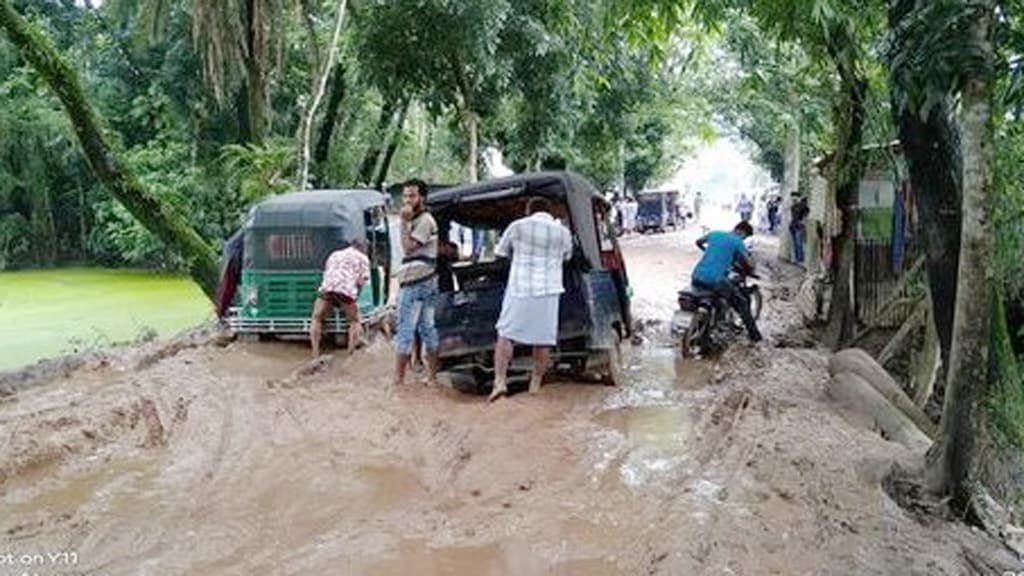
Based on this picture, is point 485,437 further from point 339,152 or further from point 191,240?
point 339,152

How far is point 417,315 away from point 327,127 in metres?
16.6

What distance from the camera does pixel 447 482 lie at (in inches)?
233

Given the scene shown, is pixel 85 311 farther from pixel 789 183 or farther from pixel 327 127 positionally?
pixel 789 183

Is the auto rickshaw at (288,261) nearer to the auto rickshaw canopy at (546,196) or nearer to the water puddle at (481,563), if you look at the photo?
the auto rickshaw canopy at (546,196)

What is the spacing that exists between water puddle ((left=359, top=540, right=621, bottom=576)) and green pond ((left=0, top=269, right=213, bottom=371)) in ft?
35.0

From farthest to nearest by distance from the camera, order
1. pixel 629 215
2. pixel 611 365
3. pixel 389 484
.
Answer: pixel 629 215 < pixel 611 365 < pixel 389 484

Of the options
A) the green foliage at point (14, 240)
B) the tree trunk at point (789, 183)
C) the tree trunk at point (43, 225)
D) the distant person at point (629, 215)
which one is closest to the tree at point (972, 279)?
the tree trunk at point (789, 183)

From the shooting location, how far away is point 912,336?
10.5 metres

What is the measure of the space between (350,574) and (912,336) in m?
8.17

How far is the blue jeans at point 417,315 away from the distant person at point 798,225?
14.7 m

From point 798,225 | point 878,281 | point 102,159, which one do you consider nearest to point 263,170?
point 102,159

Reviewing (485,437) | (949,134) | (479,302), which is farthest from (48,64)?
(949,134)

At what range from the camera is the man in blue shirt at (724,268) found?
10648 millimetres

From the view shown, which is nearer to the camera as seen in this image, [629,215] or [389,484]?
[389,484]
